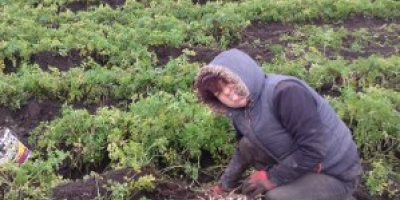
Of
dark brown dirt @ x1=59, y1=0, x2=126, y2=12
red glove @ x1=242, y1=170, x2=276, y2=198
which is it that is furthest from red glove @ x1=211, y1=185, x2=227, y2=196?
dark brown dirt @ x1=59, y1=0, x2=126, y2=12

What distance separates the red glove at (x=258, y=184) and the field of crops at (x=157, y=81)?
418 mm

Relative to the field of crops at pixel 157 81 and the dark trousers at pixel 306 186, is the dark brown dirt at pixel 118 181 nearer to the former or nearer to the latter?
the field of crops at pixel 157 81

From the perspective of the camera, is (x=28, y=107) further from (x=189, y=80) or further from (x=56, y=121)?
(x=189, y=80)

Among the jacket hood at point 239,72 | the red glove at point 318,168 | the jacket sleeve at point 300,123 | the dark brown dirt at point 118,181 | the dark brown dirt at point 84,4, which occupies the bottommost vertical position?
the dark brown dirt at point 118,181

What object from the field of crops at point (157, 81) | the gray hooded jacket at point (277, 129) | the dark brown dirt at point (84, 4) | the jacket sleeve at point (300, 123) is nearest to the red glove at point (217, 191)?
the field of crops at point (157, 81)

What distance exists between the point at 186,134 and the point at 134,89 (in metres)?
1.33

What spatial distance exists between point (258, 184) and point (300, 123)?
28.4 inches

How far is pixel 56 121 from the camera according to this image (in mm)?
5457

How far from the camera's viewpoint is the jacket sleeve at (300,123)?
11.5ft

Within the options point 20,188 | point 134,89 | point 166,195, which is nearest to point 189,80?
point 134,89

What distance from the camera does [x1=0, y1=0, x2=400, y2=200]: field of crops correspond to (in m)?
4.69

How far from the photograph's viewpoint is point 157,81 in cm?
611

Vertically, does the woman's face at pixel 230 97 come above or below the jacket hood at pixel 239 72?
below

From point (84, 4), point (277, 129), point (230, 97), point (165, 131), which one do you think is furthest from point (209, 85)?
point (84, 4)
